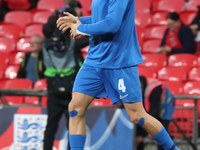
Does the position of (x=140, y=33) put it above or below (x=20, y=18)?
below

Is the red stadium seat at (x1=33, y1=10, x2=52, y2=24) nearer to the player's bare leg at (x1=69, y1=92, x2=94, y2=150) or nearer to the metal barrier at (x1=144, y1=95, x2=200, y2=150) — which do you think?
the metal barrier at (x1=144, y1=95, x2=200, y2=150)

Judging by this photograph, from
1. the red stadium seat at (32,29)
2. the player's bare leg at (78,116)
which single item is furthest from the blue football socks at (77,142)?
the red stadium seat at (32,29)

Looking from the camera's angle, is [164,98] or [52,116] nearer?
[52,116]

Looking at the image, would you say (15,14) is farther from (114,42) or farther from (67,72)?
(114,42)

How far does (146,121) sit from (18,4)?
24.6 ft

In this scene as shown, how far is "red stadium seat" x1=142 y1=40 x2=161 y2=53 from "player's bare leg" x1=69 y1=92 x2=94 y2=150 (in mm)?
4536

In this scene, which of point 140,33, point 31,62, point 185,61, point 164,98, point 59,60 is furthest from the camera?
point 140,33

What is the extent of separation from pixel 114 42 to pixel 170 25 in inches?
174

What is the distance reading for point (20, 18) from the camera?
344 inches

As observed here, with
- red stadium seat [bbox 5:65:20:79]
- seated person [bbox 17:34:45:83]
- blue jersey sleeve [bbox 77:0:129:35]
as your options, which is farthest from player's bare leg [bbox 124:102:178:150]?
red stadium seat [bbox 5:65:20:79]

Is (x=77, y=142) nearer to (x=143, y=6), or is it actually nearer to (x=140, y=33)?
(x=140, y=33)

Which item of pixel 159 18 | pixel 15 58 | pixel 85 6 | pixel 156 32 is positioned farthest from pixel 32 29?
pixel 159 18

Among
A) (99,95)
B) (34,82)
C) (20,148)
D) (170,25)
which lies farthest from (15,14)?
(99,95)

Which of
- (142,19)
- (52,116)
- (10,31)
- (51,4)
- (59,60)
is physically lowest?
(52,116)
